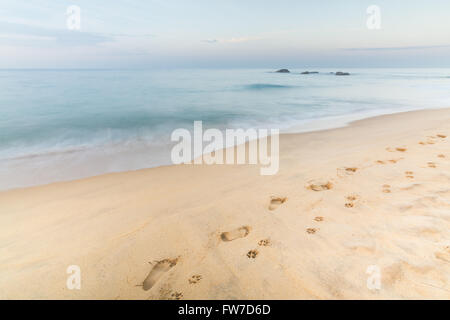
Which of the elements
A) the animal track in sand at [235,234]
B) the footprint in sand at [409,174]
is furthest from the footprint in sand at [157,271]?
the footprint in sand at [409,174]

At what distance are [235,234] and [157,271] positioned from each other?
3.29ft

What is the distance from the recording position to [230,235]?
2979 mm

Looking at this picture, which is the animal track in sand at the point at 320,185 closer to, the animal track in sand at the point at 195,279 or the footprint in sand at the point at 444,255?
the footprint in sand at the point at 444,255

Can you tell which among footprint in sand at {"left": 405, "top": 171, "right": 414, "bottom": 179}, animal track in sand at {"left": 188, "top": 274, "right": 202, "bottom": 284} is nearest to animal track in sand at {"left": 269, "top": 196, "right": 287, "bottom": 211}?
animal track in sand at {"left": 188, "top": 274, "right": 202, "bottom": 284}

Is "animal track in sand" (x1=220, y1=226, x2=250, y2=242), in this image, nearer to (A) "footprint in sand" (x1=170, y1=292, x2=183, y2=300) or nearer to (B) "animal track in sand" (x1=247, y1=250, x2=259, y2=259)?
(B) "animal track in sand" (x1=247, y1=250, x2=259, y2=259)

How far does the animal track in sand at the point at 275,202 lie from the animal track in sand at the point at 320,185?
0.62 metres

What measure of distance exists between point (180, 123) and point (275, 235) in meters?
9.35

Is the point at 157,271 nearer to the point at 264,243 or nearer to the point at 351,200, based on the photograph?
the point at 264,243

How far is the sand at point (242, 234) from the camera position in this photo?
7.44 ft

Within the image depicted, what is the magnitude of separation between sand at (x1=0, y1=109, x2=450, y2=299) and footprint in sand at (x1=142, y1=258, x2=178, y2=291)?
0.04 feet

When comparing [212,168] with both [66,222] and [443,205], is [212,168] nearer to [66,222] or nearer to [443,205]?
[66,222]

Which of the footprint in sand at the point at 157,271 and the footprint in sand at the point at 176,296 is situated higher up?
the footprint in sand at the point at 157,271

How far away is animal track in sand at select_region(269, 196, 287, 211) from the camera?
3528 millimetres

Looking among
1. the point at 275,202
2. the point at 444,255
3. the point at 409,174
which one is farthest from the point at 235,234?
the point at 409,174
